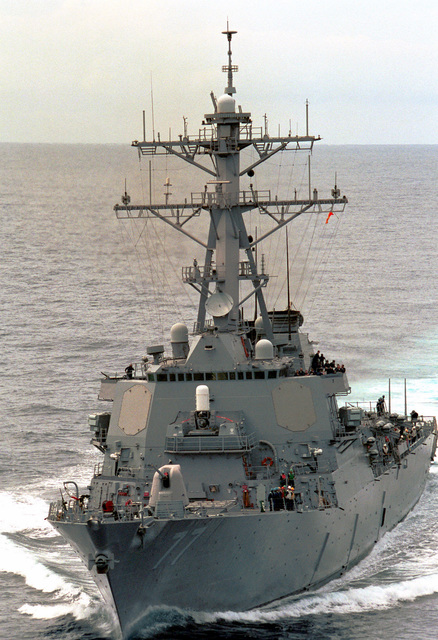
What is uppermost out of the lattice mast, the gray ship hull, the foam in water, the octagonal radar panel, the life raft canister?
the lattice mast

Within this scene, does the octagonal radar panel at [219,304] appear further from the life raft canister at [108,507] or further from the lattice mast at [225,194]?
the life raft canister at [108,507]

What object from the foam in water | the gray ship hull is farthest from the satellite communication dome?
the foam in water

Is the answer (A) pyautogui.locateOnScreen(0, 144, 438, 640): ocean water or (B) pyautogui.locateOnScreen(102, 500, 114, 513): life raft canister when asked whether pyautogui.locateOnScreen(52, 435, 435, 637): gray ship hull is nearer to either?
(A) pyautogui.locateOnScreen(0, 144, 438, 640): ocean water

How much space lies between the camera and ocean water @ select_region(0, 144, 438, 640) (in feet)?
90.6

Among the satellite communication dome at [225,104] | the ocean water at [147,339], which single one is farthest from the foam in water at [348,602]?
the satellite communication dome at [225,104]

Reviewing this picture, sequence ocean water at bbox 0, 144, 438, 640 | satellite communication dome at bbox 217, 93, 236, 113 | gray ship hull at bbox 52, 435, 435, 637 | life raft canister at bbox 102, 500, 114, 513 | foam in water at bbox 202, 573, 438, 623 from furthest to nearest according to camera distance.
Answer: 1. satellite communication dome at bbox 217, 93, 236, 113
2. ocean water at bbox 0, 144, 438, 640
3. foam in water at bbox 202, 573, 438, 623
4. life raft canister at bbox 102, 500, 114, 513
5. gray ship hull at bbox 52, 435, 435, 637

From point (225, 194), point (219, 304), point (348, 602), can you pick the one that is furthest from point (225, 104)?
point (348, 602)

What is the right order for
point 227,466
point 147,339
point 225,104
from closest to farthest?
point 227,466, point 225,104, point 147,339

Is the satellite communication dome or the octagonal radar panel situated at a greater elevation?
the satellite communication dome

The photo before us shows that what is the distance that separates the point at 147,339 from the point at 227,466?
87.6 feet

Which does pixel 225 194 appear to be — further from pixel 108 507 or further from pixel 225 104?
pixel 108 507

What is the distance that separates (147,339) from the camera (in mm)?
54562

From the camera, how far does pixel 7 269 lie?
71.6m

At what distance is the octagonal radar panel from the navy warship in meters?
0.05
